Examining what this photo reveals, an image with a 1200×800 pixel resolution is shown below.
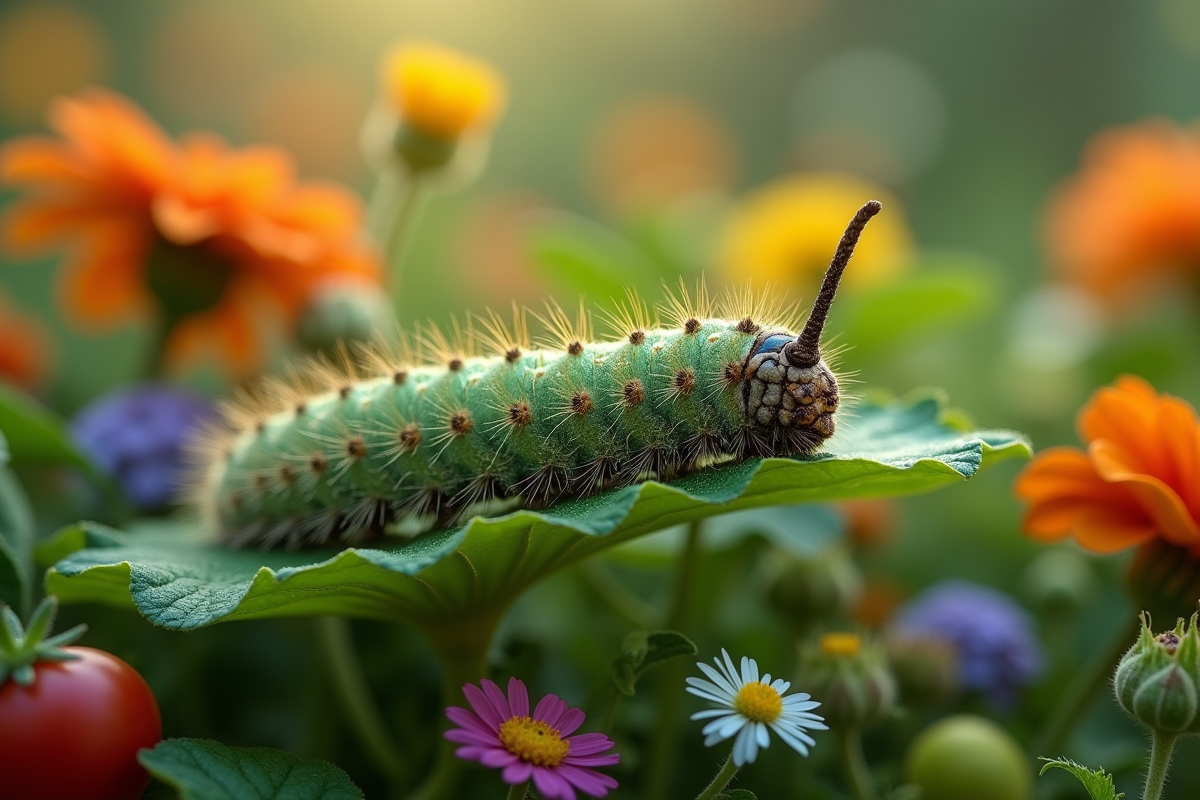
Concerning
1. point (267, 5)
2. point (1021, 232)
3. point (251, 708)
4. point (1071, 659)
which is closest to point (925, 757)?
point (1071, 659)

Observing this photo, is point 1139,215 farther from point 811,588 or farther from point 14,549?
point 14,549

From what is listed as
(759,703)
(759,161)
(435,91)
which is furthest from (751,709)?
(759,161)

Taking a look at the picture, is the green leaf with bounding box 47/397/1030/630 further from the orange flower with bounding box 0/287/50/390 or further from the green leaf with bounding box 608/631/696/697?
the orange flower with bounding box 0/287/50/390

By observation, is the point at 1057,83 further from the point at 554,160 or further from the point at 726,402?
the point at 726,402

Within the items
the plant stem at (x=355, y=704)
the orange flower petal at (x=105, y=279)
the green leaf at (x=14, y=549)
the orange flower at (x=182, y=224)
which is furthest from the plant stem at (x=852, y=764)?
the orange flower petal at (x=105, y=279)

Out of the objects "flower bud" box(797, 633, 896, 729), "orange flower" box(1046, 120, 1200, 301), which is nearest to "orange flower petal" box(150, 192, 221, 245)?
"flower bud" box(797, 633, 896, 729)
